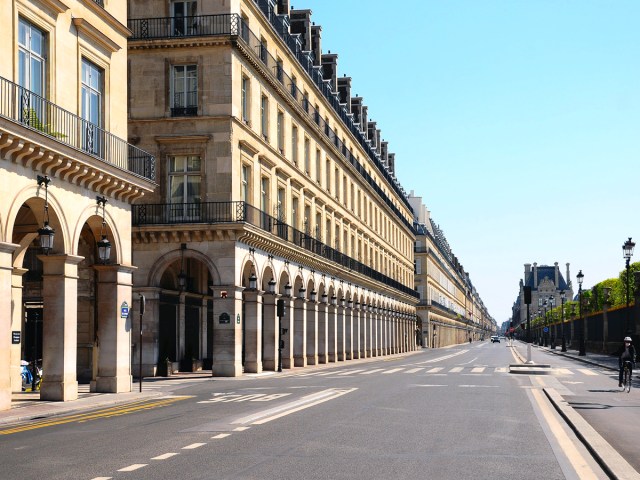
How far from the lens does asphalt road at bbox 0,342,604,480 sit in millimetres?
10758

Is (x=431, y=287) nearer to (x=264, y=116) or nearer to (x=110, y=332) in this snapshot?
(x=264, y=116)

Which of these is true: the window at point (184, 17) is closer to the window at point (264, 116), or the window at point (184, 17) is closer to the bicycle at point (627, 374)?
the window at point (264, 116)

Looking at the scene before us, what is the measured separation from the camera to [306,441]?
13.5 metres

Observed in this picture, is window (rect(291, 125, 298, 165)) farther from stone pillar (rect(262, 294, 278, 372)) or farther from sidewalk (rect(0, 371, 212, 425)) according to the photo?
sidewalk (rect(0, 371, 212, 425))

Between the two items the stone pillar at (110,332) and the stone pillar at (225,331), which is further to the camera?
the stone pillar at (225,331)

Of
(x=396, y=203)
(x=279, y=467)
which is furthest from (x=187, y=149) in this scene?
(x=396, y=203)

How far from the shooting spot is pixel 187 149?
38.2 meters

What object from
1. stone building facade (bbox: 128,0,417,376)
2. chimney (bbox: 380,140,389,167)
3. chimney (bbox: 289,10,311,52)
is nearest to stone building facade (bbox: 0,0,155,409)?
stone building facade (bbox: 128,0,417,376)

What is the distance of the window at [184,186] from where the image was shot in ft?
125

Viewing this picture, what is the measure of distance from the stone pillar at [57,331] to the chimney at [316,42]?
4147 cm

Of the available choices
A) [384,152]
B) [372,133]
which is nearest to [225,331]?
[372,133]

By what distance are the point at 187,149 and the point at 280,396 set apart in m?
17.1

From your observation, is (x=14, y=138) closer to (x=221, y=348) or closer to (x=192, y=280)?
(x=221, y=348)

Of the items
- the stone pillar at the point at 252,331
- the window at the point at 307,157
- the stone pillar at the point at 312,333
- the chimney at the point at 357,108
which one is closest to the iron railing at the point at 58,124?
the stone pillar at the point at 252,331
